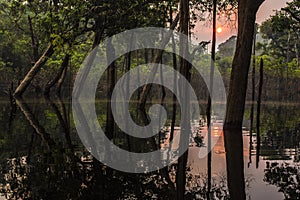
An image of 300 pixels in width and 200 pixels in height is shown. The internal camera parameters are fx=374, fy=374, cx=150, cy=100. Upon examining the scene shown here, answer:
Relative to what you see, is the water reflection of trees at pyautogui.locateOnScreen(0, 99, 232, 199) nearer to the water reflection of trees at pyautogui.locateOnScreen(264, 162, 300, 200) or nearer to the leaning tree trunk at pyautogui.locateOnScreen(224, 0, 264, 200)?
the water reflection of trees at pyautogui.locateOnScreen(264, 162, 300, 200)

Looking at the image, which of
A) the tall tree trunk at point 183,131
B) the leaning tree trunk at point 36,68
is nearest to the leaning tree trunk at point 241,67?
the tall tree trunk at point 183,131

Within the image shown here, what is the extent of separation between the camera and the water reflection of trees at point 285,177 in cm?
659

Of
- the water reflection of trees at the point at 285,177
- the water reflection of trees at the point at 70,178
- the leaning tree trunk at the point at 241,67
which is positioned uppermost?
the leaning tree trunk at the point at 241,67

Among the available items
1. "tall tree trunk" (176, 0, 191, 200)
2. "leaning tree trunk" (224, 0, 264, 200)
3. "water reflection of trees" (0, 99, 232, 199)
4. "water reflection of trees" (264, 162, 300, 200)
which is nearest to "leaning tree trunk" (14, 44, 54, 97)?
"tall tree trunk" (176, 0, 191, 200)

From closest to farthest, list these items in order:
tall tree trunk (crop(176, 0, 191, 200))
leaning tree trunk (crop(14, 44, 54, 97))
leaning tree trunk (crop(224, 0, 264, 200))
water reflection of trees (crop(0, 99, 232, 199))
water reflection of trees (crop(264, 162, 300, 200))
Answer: water reflection of trees (crop(0, 99, 232, 199)) → water reflection of trees (crop(264, 162, 300, 200)) → tall tree trunk (crop(176, 0, 191, 200)) → leaning tree trunk (crop(224, 0, 264, 200)) → leaning tree trunk (crop(14, 44, 54, 97))

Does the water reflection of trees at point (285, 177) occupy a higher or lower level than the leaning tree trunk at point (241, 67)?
lower

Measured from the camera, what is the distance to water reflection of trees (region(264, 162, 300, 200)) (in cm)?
659

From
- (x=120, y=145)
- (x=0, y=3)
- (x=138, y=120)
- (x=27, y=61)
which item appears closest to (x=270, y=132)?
(x=138, y=120)

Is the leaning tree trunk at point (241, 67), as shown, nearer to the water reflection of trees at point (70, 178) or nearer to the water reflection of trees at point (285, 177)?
the water reflection of trees at point (285, 177)

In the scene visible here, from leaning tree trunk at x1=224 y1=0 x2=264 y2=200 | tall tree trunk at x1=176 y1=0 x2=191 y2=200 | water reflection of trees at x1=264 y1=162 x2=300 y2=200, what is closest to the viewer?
water reflection of trees at x1=264 y1=162 x2=300 y2=200

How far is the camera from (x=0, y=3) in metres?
50.7

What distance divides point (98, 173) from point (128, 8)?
19.1 m

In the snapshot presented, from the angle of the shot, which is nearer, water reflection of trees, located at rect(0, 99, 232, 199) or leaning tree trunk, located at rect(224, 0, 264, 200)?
water reflection of trees, located at rect(0, 99, 232, 199)

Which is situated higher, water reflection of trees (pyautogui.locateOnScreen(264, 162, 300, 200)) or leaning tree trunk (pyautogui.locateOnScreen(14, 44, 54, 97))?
leaning tree trunk (pyautogui.locateOnScreen(14, 44, 54, 97))
